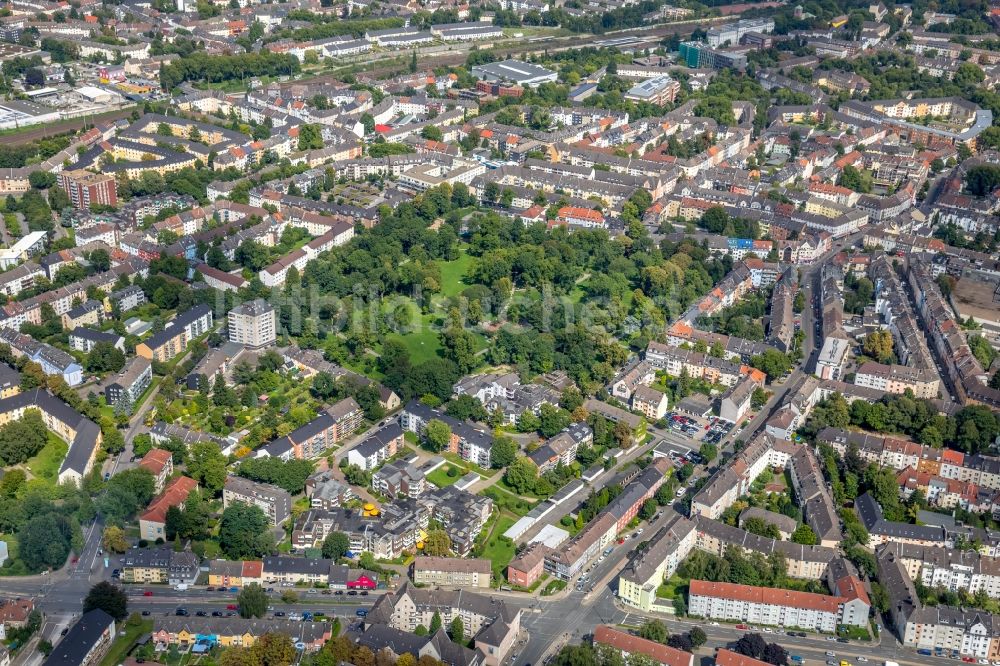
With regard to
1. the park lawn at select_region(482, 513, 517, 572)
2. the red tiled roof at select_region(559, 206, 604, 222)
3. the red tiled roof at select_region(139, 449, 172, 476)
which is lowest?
the park lawn at select_region(482, 513, 517, 572)

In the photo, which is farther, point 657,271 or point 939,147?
point 939,147

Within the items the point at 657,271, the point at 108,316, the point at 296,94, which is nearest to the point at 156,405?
the point at 108,316

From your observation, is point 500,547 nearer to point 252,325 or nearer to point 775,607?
point 775,607

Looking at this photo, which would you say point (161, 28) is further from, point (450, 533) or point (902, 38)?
point (450, 533)

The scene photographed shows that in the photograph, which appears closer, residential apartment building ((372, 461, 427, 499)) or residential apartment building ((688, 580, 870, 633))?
residential apartment building ((688, 580, 870, 633))

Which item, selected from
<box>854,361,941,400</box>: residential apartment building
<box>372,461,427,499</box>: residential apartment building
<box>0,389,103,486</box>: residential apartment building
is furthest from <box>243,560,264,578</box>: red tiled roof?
<box>854,361,941,400</box>: residential apartment building

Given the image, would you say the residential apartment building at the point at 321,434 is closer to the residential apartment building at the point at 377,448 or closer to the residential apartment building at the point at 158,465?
the residential apartment building at the point at 377,448

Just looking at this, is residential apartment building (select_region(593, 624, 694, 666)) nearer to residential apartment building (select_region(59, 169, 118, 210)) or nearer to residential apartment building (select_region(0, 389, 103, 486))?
residential apartment building (select_region(0, 389, 103, 486))
